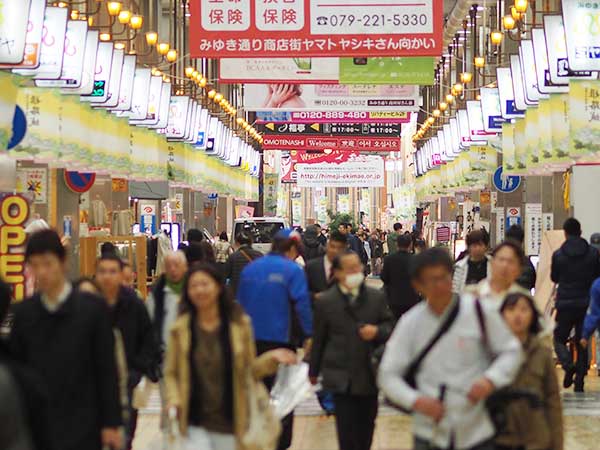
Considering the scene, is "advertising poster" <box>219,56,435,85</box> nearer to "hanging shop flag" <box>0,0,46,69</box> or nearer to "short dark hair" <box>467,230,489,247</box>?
"hanging shop flag" <box>0,0,46,69</box>

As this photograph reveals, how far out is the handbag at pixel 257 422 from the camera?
6.63m

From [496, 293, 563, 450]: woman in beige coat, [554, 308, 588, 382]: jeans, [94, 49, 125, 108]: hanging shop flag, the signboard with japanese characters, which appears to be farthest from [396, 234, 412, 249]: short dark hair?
the signboard with japanese characters

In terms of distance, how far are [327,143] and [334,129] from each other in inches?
42.5

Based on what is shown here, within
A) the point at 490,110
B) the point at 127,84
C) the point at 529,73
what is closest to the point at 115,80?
the point at 127,84

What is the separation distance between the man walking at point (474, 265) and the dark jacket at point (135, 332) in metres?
4.03

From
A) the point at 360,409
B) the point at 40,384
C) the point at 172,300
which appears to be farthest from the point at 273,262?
the point at 40,384

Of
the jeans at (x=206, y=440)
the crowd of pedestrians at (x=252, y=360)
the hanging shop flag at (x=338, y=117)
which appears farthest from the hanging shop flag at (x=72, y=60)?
the hanging shop flag at (x=338, y=117)

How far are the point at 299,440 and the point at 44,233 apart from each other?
532cm

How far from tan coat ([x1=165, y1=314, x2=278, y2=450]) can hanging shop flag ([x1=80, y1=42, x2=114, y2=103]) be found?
33.5 ft

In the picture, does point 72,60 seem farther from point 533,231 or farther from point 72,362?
point 72,362

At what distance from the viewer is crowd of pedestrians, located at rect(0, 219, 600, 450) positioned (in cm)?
579

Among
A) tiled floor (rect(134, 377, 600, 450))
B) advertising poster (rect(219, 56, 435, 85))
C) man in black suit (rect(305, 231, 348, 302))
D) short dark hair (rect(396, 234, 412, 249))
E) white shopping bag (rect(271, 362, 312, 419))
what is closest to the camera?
white shopping bag (rect(271, 362, 312, 419))

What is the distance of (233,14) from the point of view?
17859 mm

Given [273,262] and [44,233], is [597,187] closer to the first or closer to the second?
[273,262]
